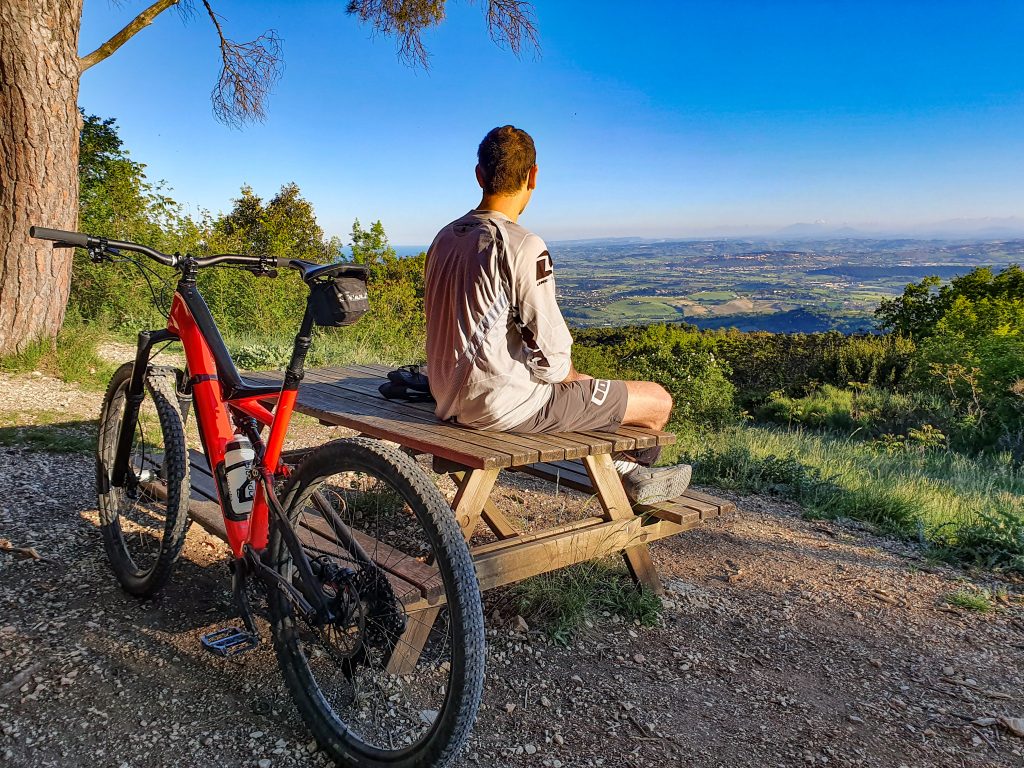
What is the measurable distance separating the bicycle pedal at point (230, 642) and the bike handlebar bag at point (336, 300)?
110cm

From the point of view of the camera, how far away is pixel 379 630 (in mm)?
1996

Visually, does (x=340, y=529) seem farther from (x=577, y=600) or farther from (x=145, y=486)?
(x=145, y=486)

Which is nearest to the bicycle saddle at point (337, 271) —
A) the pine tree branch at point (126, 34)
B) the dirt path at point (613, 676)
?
the dirt path at point (613, 676)

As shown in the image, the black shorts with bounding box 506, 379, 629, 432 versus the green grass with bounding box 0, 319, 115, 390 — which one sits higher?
the black shorts with bounding box 506, 379, 629, 432

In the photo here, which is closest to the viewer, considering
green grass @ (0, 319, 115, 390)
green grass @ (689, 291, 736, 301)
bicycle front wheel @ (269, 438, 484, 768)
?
bicycle front wheel @ (269, 438, 484, 768)

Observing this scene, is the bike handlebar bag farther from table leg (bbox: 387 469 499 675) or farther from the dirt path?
the dirt path

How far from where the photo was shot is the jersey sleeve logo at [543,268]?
265 cm

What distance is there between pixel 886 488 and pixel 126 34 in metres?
8.14

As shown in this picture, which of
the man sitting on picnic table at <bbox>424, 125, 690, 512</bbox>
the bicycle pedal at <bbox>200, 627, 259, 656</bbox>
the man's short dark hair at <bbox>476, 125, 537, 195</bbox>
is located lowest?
the bicycle pedal at <bbox>200, 627, 259, 656</bbox>

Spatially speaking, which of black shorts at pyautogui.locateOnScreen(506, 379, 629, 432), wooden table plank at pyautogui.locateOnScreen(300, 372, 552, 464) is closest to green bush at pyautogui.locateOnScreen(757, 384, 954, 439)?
black shorts at pyautogui.locateOnScreen(506, 379, 629, 432)

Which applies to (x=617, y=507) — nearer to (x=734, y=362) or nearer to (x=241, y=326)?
(x=241, y=326)

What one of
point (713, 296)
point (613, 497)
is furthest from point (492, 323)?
point (713, 296)

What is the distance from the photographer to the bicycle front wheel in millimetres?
1763

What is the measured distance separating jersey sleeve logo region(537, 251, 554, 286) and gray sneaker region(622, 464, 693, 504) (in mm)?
1011
